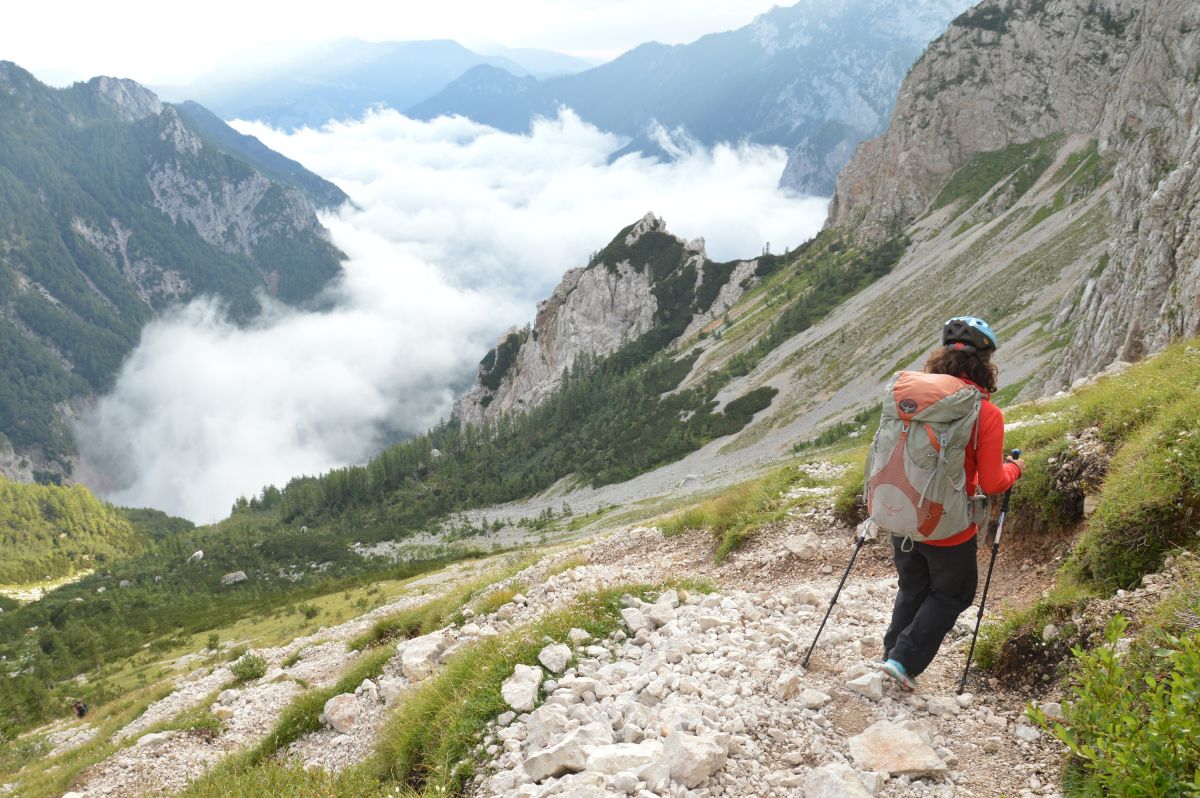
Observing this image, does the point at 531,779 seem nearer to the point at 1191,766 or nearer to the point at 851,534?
the point at 1191,766

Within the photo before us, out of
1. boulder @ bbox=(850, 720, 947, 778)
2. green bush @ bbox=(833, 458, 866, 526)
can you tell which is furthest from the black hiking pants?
green bush @ bbox=(833, 458, 866, 526)

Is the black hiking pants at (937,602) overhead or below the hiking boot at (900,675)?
overhead

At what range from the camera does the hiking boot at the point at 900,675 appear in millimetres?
6176

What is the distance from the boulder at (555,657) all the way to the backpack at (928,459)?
3.70 m

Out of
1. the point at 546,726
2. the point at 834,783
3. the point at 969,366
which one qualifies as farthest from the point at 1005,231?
the point at 546,726

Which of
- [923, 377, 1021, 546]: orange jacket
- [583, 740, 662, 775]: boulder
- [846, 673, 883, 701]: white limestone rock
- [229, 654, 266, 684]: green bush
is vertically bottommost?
[229, 654, 266, 684]: green bush

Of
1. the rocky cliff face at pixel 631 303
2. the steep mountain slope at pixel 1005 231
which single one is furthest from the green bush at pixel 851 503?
the rocky cliff face at pixel 631 303

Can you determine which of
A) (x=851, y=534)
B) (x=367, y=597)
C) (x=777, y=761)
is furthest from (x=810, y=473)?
(x=367, y=597)

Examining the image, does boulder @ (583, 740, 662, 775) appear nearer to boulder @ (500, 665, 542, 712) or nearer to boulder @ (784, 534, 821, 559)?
boulder @ (500, 665, 542, 712)

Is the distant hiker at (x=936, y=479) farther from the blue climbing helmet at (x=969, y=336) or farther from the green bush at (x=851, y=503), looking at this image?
the green bush at (x=851, y=503)

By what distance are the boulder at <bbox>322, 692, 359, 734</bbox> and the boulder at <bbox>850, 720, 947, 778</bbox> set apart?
7.58m

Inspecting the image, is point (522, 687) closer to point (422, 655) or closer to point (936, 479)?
point (936, 479)

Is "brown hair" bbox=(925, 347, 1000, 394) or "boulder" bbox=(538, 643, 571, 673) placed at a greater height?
"brown hair" bbox=(925, 347, 1000, 394)

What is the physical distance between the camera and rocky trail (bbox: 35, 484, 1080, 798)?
511cm
